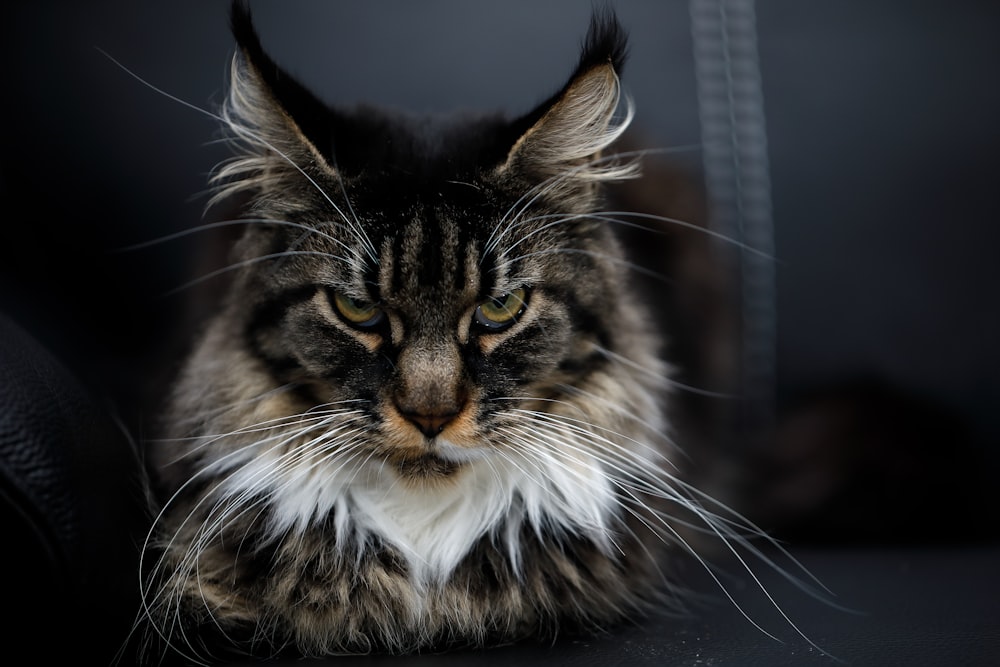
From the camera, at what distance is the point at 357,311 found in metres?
1.09

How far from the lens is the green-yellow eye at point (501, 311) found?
3.60ft

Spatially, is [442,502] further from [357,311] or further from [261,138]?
[261,138]

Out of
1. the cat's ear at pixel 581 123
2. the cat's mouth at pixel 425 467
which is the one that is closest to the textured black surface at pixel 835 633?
the cat's mouth at pixel 425 467

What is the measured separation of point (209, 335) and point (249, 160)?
0.79 ft

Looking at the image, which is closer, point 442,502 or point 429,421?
point 429,421

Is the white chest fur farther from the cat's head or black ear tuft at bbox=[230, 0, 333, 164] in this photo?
black ear tuft at bbox=[230, 0, 333, 164]

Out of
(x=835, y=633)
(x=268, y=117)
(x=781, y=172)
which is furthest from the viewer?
(x=781, y=172)

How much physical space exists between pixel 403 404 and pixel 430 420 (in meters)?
0.03

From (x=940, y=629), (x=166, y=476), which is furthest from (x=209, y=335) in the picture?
(x=940, y=629)

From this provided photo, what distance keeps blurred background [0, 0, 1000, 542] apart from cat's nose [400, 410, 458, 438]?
62cm

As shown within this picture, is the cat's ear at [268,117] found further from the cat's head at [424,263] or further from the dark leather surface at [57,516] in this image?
the dark leather surface at [57,516]

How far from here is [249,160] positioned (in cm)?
117

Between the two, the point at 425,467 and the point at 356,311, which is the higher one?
the point at 356,311

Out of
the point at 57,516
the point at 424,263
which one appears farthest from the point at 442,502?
the point at 57,516
